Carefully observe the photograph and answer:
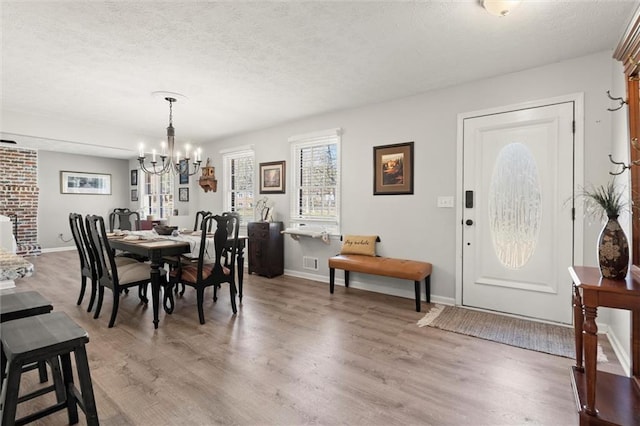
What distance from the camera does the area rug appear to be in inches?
100

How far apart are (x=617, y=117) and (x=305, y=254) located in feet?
12.6

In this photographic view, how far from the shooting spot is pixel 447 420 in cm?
168

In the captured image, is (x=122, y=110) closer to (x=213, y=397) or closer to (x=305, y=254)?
(x=305, y=254)

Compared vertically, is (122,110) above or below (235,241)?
above

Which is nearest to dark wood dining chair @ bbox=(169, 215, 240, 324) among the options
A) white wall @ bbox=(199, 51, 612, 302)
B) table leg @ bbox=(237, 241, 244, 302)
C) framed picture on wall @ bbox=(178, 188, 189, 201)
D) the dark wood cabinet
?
table leg @ bbox=(237, 241, 244, 302)

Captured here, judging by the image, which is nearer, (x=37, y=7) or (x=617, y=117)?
(x=37, y=7)

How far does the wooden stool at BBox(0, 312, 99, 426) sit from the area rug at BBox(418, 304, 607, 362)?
2582 mm

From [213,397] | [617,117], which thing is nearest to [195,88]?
[213,397]

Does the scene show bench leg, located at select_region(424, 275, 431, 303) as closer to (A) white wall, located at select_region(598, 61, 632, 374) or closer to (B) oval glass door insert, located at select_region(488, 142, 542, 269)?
(B) oval glass door insert, located at select_region(488, 142, 542, 269)

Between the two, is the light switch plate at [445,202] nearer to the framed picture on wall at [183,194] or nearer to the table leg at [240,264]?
the table leg at [240,264]

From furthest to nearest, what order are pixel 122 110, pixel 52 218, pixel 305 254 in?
pixel 52 218 → pixel 305 254 → pixel 122 110

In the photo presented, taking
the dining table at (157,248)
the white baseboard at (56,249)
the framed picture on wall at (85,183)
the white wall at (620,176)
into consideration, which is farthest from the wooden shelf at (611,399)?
the framed picture on wall at (85,183)

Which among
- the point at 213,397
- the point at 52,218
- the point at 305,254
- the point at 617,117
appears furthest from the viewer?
the point at 52,218

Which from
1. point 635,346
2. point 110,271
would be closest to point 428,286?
point 635,346
